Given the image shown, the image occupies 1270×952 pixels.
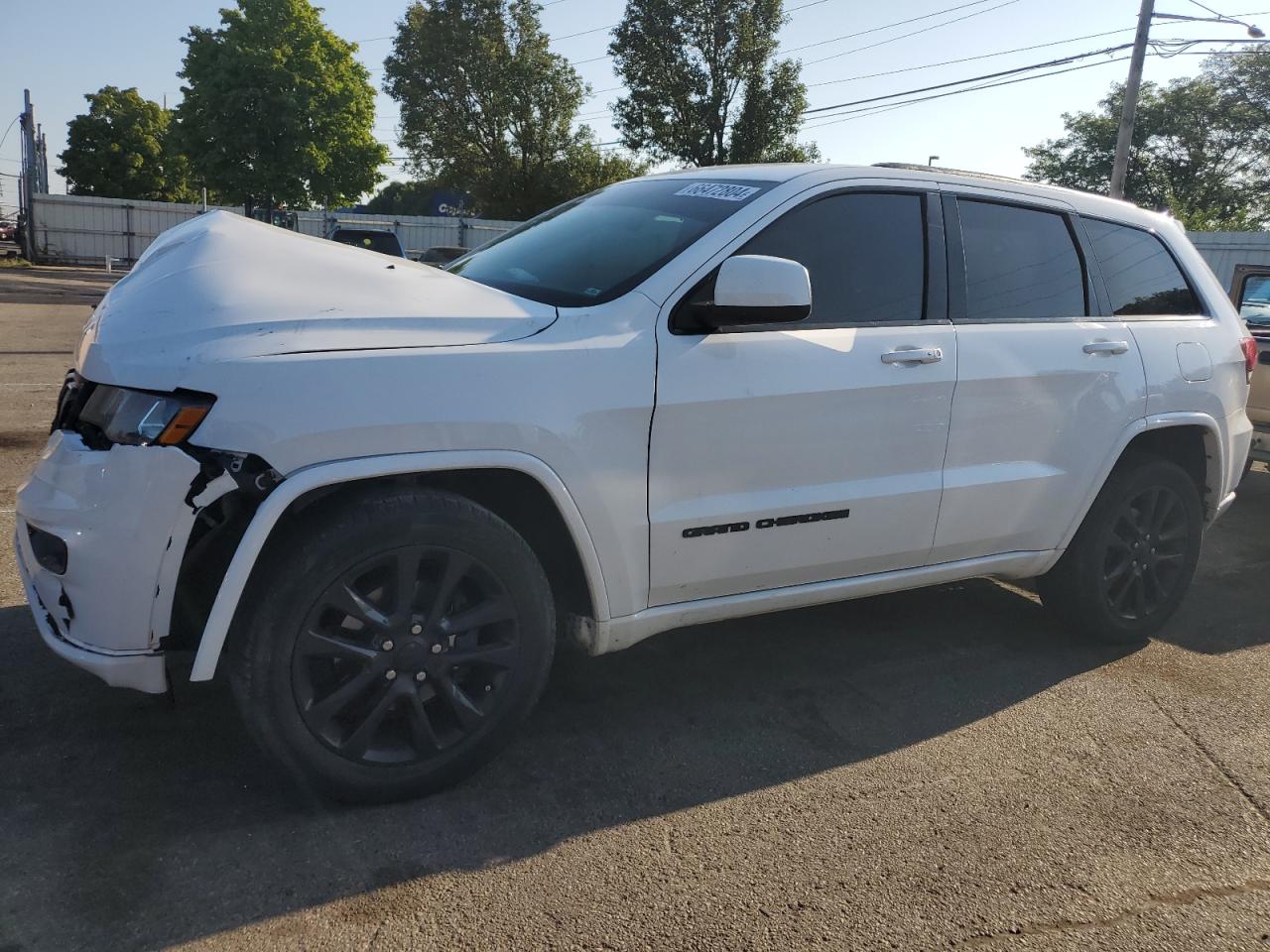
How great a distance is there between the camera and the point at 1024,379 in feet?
12.4

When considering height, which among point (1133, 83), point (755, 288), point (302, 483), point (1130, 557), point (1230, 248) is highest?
point (1133, 83)

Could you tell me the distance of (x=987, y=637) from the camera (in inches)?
177

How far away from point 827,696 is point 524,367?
1764 mm

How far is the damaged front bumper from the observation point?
2.47m

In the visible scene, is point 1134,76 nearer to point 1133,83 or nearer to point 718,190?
point 1133,83

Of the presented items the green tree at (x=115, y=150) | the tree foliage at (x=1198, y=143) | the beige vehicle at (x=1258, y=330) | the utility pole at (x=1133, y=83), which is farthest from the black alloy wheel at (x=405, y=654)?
the green tree at (x=115, y=150)

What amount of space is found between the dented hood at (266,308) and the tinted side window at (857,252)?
2.99 feet

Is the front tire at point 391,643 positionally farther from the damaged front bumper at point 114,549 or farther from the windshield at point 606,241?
the windshield at point 606,241

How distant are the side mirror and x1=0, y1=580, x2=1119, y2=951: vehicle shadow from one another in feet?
4.51

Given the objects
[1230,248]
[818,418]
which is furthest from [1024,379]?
[1230,248]

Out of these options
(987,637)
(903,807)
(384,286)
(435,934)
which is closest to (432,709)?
(435,934)

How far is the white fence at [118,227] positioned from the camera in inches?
1411

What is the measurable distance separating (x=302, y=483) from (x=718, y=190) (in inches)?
71.8

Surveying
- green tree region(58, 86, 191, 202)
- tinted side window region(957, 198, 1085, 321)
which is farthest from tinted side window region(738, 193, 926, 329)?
green tree region(58, 86, 191, 202)
